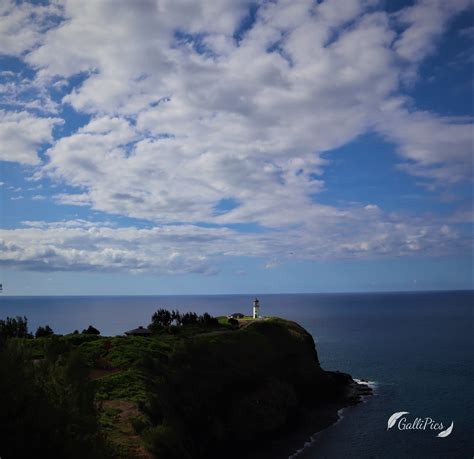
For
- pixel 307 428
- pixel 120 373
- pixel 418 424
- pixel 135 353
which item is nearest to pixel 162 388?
pixel 120 373

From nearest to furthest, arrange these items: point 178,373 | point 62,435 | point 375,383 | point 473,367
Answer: point 62,435
point 178,373
point 375,383
point 473,367

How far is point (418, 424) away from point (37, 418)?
150 ft

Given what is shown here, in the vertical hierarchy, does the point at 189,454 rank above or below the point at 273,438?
above

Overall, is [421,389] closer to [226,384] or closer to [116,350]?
[226,384]

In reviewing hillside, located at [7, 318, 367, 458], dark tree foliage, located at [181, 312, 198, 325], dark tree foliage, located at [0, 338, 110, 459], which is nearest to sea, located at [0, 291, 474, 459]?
hillside, located at [7, 318, 367, 458]

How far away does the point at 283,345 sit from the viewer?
208ft

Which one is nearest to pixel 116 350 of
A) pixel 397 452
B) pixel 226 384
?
pixel 226 384

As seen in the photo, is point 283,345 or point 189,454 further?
point 283,345

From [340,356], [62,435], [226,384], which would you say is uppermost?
[62,435]

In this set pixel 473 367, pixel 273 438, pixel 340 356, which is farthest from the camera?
pixel 340 356

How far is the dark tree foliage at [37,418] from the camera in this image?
→ 50.7 ft

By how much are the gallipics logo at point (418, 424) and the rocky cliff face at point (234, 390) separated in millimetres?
9734

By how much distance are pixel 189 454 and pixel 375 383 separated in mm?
47313

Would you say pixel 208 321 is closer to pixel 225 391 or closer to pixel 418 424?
pixel 225 391
